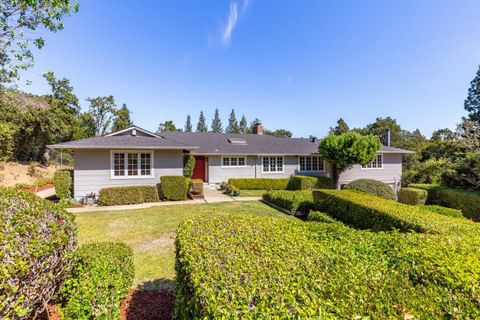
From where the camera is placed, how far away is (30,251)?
245cm

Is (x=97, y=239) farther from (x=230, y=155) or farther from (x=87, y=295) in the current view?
(x=230, y=155)

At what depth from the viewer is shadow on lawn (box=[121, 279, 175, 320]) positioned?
336 cm

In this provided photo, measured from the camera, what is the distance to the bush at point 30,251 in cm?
216

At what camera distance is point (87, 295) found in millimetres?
2604

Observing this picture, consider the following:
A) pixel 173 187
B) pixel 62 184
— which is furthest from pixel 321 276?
pixel 62 184

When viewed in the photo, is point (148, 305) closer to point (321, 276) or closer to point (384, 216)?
point (321, 276)

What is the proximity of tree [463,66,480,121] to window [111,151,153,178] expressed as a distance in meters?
41.5

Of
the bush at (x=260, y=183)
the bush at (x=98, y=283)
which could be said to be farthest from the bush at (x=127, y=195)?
the bush at (x=98, y=283)

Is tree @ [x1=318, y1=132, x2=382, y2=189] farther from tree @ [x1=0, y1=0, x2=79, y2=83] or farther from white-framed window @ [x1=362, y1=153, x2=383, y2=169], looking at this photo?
tree @ [x1=0, y1=0, x2=79, y2=83]

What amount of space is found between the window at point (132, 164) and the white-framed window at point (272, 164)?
937cm

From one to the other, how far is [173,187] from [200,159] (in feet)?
19.0

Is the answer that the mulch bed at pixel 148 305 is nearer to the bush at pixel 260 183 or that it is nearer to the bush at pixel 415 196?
the bush at pixel 260 183

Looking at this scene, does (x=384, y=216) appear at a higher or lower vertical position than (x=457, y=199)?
higher

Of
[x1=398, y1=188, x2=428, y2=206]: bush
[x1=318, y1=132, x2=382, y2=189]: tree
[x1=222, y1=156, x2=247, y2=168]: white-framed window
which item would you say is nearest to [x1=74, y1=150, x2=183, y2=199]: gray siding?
[x1=222, y1=156, x2=247, y2=168]: white-framed window
